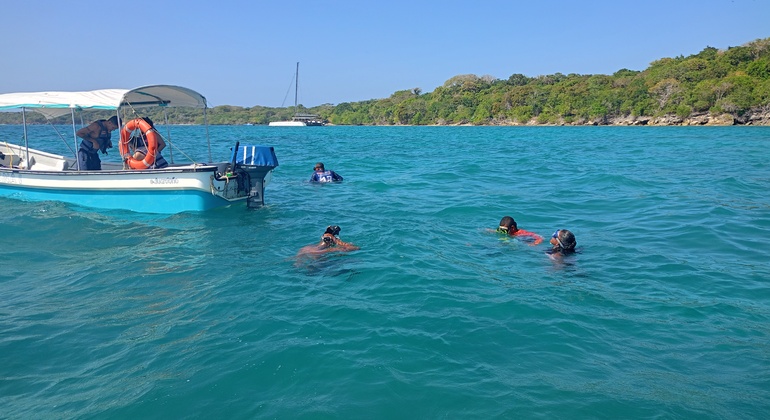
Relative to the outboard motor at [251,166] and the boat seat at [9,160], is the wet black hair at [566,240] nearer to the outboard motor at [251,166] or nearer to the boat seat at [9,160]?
the outboard motor at [251,166]

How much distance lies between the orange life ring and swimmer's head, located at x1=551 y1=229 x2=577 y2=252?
10701 millimetres

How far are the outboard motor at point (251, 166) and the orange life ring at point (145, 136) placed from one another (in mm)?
2172

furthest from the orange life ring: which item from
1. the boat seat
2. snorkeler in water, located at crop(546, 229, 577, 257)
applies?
snorkeler in water, located at crop(546, 229, 577, 257)

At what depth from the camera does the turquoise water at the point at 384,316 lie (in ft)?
16.9

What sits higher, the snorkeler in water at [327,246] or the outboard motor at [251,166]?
the outboard motor at [251,166]

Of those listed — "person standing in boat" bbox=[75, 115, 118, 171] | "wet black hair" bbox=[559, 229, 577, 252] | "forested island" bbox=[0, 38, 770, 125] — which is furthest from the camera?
"forested island" bbox=[0, 38, 770, 125]

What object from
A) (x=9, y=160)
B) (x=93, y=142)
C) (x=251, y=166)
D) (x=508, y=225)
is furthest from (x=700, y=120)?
(x=9, y=160)

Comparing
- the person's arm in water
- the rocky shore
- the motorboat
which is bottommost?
the person's arm in water

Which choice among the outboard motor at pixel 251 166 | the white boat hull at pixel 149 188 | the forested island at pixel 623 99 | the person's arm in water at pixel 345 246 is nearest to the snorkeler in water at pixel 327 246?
the person's arm in water at pixel 345 246

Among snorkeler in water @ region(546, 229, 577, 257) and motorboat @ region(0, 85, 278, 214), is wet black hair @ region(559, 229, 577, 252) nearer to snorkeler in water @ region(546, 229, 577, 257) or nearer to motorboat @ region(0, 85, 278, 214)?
snorkeler in water @ region(546, 229, 577, 257)

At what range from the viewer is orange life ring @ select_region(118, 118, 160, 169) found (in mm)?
13883

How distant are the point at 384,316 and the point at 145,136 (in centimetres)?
1032

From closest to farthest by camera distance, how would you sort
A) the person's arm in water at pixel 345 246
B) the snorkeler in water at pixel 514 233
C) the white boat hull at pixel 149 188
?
the person's arm in water at pixel 345 246
the snorkeler in water at pixel 514 233
the white boat hull at pixel 149 188

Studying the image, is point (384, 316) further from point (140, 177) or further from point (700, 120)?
point (700, 120)
